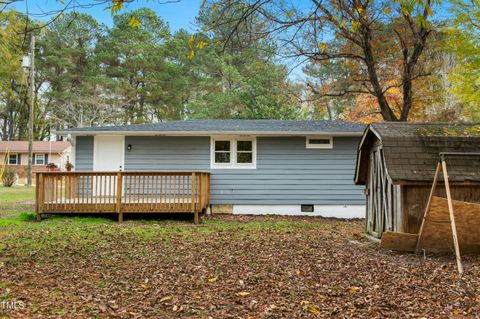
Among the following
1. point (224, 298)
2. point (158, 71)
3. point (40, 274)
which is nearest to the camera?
point (224, 298)

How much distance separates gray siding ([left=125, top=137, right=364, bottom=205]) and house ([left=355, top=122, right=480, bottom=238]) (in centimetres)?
489

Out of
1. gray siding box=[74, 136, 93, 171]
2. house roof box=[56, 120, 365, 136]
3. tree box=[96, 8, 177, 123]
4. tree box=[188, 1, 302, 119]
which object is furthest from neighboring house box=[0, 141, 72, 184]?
house roof box=[56, 120, 365, 136]

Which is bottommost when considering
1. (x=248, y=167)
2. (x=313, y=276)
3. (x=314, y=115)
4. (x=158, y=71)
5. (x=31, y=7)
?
(x=313, y=276)

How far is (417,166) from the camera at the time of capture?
20.6 feet

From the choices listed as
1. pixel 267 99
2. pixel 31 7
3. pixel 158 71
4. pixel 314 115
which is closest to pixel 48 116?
pixel 158 71

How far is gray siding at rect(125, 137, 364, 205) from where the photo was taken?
12.0 metres

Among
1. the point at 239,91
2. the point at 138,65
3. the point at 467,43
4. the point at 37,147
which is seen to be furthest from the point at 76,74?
the point at 467,43

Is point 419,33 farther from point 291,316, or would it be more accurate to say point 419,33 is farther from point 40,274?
point 40,274

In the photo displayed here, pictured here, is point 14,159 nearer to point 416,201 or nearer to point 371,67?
point 371,67

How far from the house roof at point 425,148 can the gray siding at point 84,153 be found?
334 inches

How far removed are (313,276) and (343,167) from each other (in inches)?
313

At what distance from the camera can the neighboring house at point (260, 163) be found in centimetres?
1195

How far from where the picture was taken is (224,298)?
12.8ft

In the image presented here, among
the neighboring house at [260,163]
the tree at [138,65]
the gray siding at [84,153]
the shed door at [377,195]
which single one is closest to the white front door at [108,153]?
the neighboring house at [260,163]
